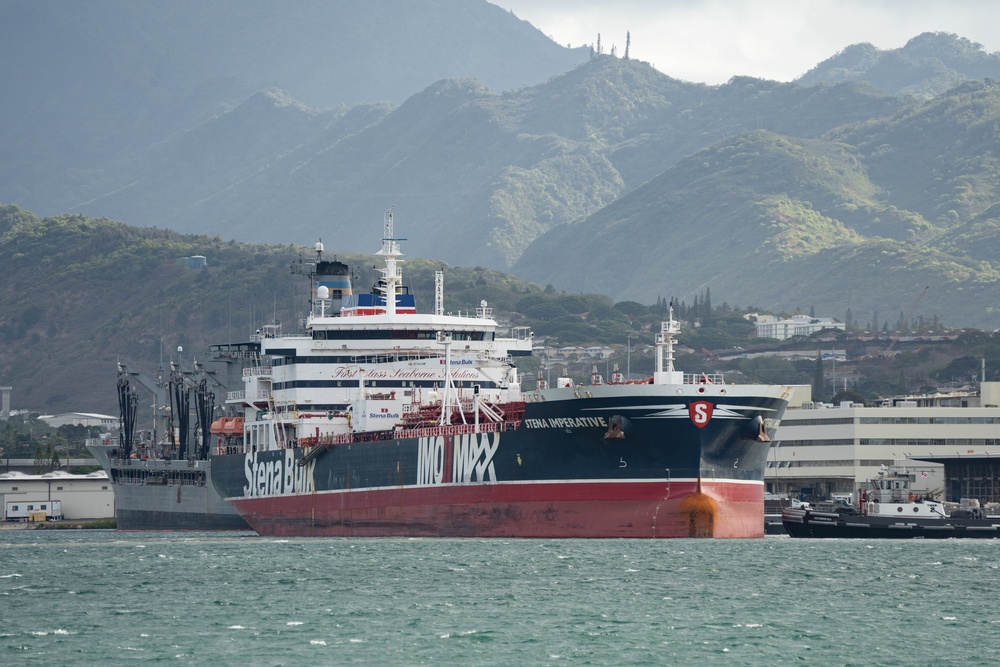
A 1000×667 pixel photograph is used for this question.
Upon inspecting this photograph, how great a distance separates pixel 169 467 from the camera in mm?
87750

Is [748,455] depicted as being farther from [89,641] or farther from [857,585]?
[89,641]

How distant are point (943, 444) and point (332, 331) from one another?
43.8m

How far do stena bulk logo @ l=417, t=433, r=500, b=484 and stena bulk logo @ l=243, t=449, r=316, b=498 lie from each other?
8387 mm

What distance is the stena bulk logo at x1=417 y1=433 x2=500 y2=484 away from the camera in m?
61.0

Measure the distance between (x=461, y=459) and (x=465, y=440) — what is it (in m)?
0.69

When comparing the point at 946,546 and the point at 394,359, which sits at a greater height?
the point at 394,359

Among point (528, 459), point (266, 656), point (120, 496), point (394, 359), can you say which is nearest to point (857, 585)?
point (528, 459)

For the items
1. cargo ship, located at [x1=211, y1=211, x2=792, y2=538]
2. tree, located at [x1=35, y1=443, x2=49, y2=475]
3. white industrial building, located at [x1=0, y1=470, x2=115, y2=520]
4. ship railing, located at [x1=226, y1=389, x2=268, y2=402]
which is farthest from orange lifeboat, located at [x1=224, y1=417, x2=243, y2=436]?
tree, located at [x1=35, y1=443, x2=49, y2=475]

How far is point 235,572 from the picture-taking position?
52.6 meters

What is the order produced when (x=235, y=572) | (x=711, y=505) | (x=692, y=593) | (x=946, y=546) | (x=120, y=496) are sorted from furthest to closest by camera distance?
(x=120, y=496), (x=946, y=546), (x=711, y=505), (x=235, y=572), (x=692, y=593)

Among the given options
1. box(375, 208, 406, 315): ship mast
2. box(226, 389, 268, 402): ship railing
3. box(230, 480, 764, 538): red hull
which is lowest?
box(230, 480, 764, 538): red hull

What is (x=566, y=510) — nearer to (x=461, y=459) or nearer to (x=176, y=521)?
(x=461, y=459)

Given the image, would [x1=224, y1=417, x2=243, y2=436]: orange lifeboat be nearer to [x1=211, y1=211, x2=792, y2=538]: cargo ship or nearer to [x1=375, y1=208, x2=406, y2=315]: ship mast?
[x1=211, y1=211, x2=792, y2=538]: cargo ship

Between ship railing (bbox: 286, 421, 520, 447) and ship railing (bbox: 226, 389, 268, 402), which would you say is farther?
ship railing (bbox: 226, 389, 268, 402)
